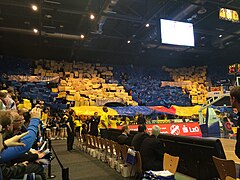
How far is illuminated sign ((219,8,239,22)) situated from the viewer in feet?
28.0

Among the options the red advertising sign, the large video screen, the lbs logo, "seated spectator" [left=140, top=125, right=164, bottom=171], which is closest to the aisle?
"seated spectator" [left=140, top=125, right=164, bottom=171]

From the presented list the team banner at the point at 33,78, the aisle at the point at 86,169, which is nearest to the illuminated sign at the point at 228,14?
the aisle at the point at 86,169

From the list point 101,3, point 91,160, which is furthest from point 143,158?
point 101,3

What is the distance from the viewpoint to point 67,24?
12.7 meters

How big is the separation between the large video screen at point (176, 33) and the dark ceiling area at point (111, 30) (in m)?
0.32

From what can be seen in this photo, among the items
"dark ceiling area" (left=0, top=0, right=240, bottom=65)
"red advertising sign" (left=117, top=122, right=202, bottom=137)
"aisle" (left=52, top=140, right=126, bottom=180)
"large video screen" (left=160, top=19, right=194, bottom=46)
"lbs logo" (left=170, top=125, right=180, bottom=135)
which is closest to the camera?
"aisle" (left=52, top=140, right=126, bottom=180)

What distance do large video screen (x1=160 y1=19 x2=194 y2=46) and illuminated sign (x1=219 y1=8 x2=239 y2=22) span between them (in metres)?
1.27

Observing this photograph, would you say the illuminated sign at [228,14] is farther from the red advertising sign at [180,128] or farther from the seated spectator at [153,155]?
the seated spectator at [153,155]

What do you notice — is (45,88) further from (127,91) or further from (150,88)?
(150,88)

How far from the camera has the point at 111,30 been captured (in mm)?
13867

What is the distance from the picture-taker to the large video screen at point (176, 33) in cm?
880

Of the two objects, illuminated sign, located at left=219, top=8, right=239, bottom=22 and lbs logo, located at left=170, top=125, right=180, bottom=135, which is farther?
lbs logo, located at left=170, top=125, right=180, bottom=135

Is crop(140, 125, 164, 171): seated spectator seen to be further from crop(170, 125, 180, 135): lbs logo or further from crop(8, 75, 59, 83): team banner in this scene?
crop(8, 75, 59, 83): team banner

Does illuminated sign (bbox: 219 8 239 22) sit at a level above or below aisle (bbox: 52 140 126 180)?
above
